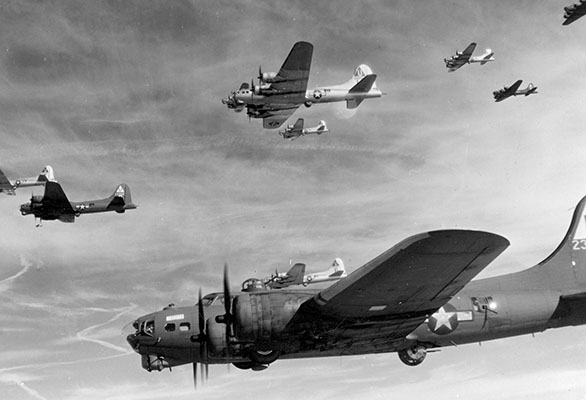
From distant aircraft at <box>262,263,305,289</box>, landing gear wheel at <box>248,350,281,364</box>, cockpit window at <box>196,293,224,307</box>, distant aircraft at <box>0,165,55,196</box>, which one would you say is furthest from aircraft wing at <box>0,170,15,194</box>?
landing gear wheel at <box>248,350,281,364</box>

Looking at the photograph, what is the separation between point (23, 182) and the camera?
44.6 meters

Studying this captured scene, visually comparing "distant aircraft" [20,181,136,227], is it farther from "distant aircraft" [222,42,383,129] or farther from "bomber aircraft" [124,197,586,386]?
"bomber aircraft" [124,197,586,386]

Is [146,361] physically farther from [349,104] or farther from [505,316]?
[349,104]

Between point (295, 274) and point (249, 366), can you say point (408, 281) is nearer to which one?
point (249, 366)

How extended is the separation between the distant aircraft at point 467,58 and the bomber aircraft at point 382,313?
33.1 m

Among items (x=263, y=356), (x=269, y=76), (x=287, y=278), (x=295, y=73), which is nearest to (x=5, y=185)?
(x=269, y=76)

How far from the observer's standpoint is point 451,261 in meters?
12.5

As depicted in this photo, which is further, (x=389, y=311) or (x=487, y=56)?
(x=487, y=56)

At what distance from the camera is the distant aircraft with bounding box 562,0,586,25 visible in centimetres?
3469

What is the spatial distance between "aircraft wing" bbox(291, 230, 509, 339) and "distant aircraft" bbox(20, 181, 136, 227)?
2777cm

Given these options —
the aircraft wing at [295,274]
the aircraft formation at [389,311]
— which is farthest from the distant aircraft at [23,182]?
the aircraft formation at [389,311]

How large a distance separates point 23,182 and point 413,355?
124ft

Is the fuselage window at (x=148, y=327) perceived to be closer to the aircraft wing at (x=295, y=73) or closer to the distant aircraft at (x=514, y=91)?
the aircraft wing at (x=295, y=73)

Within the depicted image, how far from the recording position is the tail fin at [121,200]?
41250 millimetres
